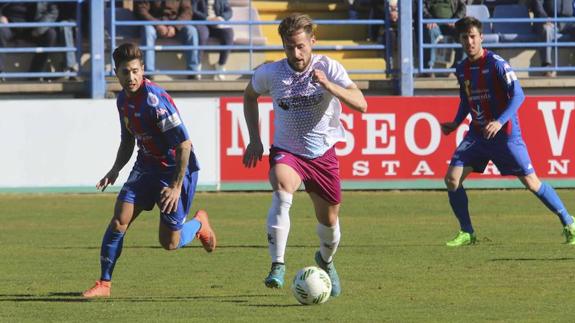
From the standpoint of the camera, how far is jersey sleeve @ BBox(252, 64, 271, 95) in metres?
8.86

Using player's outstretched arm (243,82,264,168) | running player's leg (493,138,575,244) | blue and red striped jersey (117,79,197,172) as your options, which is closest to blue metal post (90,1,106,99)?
running player's leg (493,138,575,244)

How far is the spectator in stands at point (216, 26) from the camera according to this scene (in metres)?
20.7

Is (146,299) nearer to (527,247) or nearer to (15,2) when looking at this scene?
(527,247)

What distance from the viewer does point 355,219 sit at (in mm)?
15422

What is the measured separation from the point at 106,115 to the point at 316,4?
621 centimetres

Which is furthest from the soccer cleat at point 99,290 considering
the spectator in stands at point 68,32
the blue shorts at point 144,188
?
the spectator in stands at point 68,32

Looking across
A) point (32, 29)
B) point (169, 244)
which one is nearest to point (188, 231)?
point (169, 244)

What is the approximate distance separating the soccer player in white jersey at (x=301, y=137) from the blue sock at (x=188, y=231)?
1.25 m

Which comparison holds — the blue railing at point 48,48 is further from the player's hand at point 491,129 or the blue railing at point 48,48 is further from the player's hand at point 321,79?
the player's hand at point 321,79

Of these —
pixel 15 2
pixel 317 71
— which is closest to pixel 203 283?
pixel 317 71

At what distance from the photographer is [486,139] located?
40.2 feet

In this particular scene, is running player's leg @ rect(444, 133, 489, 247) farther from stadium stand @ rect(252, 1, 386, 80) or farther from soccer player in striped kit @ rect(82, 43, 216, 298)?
stadium stand @ rect(252, 1, 386, 80)

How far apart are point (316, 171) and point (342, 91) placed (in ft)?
2.42

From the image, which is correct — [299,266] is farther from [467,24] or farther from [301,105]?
[467,24]
